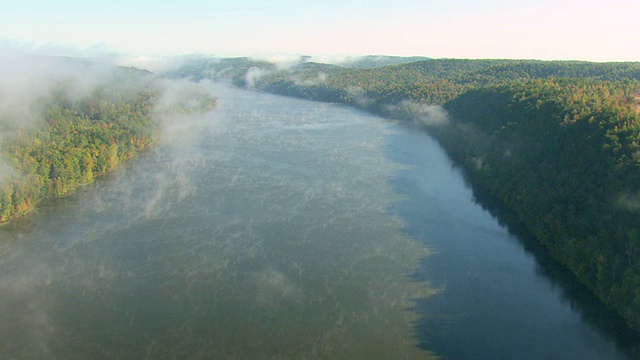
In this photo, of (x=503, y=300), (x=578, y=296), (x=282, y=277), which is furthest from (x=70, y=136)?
(x=578, y=296)

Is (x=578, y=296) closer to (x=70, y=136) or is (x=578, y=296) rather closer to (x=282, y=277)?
(x=282, y=277)

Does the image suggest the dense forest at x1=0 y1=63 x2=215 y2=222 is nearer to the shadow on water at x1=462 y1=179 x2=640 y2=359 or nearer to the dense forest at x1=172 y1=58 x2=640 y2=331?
the shadow on water at x1=462 y1=179 x2=640 y2=359

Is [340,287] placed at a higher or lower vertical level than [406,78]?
lower

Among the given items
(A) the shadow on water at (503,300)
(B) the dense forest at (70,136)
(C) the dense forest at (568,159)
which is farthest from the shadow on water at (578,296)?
(B) the dense forest at (70,136)

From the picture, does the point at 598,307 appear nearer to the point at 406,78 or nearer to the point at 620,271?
the point at 620,271

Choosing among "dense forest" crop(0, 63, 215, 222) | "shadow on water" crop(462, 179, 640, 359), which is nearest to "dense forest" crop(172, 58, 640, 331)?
"shadow on water" crop(462, 179, 640, 359)

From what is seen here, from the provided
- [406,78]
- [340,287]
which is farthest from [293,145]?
[406,78]
